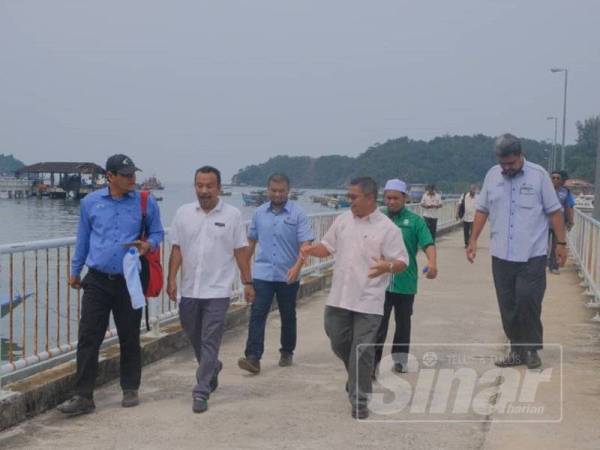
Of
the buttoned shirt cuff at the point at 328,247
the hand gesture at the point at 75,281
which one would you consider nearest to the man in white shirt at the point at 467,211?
the buttoned shirt cuff at the point at 328,247

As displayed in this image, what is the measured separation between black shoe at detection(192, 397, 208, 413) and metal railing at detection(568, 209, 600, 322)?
17.2ft

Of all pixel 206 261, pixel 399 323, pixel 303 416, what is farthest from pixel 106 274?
pixel 399 323

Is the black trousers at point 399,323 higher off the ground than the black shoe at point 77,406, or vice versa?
the black trousers at point 399,323

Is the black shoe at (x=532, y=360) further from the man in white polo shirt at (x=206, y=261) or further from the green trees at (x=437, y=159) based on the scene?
the green trees at (x=437, y=159)

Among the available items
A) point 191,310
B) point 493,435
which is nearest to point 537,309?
point 493,435

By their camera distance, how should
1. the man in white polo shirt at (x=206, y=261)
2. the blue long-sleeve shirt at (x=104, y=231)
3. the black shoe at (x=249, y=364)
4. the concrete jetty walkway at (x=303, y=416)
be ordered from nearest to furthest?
the concrete jetty walkway at (x=303, y=416)
the blue long-sleeve shirt at (x=104, y=231)
the man in white polo shirt at (x=206, y=261)
the black shoe at (x=249, y=364)

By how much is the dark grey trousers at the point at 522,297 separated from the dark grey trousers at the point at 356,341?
1.72 metres

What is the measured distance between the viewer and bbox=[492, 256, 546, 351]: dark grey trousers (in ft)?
21.3

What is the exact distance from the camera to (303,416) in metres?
5.35

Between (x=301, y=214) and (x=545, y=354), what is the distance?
251 centimetres

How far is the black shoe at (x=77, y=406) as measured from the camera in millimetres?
5285

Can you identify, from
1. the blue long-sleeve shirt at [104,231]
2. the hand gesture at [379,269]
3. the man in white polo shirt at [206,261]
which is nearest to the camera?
the hand gesture at [379,269]

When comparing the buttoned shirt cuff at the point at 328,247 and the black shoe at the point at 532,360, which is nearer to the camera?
→ the buttoned shirt cuff at the point at 328,247

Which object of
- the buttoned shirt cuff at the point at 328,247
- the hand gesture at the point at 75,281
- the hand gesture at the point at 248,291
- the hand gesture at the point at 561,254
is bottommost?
the hand gesture at the point at 248,291
